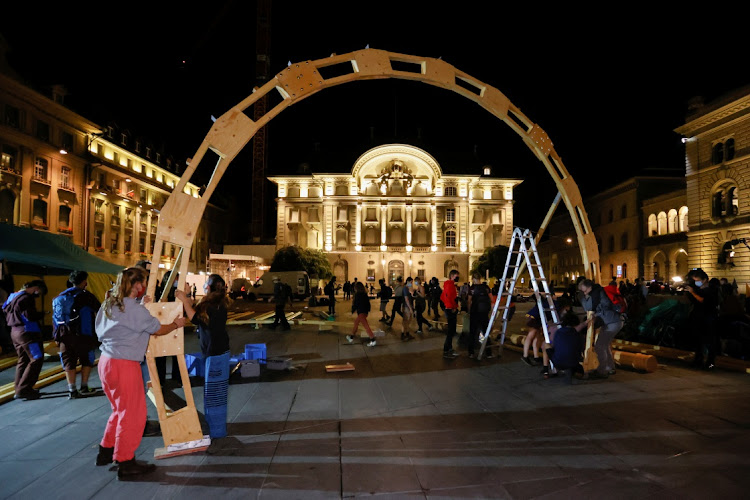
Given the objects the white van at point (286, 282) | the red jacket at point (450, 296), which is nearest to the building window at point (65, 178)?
the white van at point (286, 282)

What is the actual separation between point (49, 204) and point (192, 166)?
→ 121 ft

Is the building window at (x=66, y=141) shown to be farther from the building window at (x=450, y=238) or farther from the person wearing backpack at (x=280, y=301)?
the building window at (x=450, y=238)

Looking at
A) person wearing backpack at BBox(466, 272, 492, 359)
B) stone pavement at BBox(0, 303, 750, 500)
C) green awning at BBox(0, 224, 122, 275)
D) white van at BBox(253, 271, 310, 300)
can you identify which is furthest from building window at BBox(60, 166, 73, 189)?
person wearing backpack at BBox(466, 272, 492, 359)

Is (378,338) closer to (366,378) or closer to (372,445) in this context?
(366,378)

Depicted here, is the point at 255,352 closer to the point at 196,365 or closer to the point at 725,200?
the point at 196,365

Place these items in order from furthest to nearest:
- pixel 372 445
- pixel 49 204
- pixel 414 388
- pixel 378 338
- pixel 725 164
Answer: pixel 49 204
pixel 725 164
pixel 378 338
pixel 414 388
pixel 372 445

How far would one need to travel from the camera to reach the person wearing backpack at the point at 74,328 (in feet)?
21.6

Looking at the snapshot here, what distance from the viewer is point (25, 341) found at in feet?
22.2

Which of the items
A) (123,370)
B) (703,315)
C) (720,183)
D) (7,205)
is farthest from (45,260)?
(720,183)

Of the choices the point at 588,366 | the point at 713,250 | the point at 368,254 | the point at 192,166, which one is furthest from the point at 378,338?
the point at 368,254

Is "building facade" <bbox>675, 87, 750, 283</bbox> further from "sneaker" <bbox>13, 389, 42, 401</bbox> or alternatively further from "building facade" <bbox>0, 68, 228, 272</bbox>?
"building facade" <bbox>0, 68, 228, 272</bbox>

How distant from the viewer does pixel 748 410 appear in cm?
587

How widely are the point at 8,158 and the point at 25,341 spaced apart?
3134cm

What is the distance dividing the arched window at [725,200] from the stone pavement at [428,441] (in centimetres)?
3031
